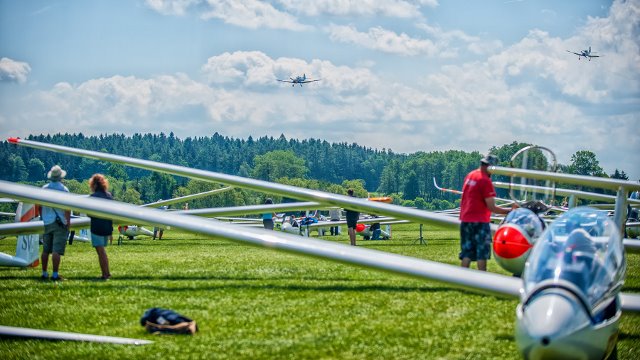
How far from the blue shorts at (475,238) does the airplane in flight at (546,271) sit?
5.02 metres

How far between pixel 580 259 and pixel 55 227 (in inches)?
380

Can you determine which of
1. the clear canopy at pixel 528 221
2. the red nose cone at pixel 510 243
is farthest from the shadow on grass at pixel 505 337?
the clear canopy at pixel 528 221

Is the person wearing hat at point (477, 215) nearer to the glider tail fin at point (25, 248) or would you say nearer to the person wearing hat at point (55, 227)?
the person wearing hat at point (55, 227)

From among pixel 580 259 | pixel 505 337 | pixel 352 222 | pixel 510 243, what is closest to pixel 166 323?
pixel 505 337

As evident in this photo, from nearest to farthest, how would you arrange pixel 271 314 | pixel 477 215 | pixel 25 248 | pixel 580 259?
pixel 580 259 < pixel 271 314 < pixel 477 215 < pixel 25 248

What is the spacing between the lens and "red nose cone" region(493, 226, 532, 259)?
10242mm

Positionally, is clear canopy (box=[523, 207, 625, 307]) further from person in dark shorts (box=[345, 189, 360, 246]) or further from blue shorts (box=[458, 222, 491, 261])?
person in dark shorts (box=[345, 189, 360, 246])

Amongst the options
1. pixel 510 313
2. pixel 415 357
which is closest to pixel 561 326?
pixel 415 357

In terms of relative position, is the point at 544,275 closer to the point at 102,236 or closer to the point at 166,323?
the point at 166,323

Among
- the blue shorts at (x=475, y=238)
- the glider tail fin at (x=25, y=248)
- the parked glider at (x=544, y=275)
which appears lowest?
the glider tail fin at (x=25, y=248)

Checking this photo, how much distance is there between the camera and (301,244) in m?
5.51

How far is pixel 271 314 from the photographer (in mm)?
9039

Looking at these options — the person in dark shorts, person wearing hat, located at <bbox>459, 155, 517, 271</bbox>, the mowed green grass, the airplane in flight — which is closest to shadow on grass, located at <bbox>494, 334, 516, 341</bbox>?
the mowed green grass

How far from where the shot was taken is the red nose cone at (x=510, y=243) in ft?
33.6
